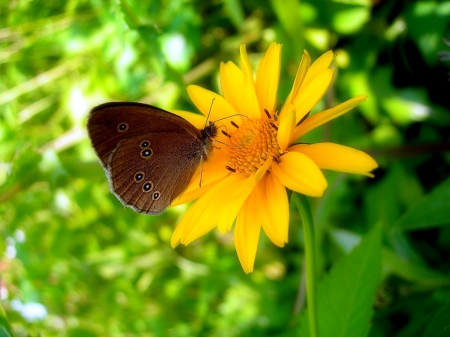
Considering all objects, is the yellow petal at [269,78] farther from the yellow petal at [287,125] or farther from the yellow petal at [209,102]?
the yellow petal at [287,125]

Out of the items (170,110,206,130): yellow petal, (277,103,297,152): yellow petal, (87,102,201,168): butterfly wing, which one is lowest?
(277,103,297,152): yellow petal

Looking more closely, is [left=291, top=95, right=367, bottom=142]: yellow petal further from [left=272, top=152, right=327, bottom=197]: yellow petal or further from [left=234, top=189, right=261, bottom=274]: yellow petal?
[left=234, top=189, right=261, bottom=274]: yellow petal

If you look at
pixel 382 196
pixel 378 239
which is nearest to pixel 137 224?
pixel 382 196

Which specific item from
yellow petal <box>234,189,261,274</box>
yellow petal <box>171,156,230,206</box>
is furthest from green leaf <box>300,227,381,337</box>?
yellow petal <box>171,156,230,206</box>

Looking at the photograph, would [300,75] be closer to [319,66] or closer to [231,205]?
[319,66]

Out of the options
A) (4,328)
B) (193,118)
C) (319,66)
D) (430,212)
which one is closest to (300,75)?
(319,66)

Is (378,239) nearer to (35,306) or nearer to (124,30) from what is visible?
(124,30)
